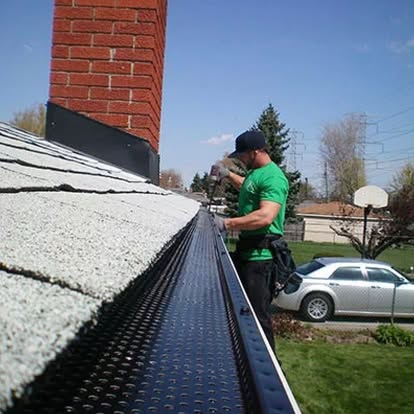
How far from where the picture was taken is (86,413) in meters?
0.70

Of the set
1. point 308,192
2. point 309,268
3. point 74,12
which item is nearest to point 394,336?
point 309,268

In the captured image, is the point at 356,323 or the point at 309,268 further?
the point at 309,268

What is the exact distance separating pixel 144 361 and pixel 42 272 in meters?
0.37

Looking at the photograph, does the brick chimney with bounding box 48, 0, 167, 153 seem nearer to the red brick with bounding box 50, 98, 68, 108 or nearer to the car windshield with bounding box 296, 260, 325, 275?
the red brick with bounding box 50, 98, 68, 108

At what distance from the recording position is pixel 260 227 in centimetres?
344

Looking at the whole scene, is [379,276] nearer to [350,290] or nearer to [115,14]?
[350,290]

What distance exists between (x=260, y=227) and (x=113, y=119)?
2.14 meters

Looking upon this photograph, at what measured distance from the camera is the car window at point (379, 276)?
577 inches

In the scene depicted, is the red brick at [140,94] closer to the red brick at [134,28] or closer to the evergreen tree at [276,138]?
the red brick at [134,28]

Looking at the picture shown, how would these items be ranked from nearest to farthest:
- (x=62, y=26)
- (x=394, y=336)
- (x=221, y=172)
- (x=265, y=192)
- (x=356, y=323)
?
(x=265, y=192) < (x=62, y=26) < (x=221, y=172) < (x=394, y=336) < (x=356, y=323)

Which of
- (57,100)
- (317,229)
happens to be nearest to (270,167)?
(57,100)

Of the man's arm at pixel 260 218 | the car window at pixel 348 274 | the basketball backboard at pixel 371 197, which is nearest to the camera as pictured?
the man's arm at pixel 260 218

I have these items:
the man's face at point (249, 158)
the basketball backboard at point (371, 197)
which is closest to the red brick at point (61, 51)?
the man's face at point (249, 158)

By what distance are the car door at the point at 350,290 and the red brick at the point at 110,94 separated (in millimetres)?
11548
